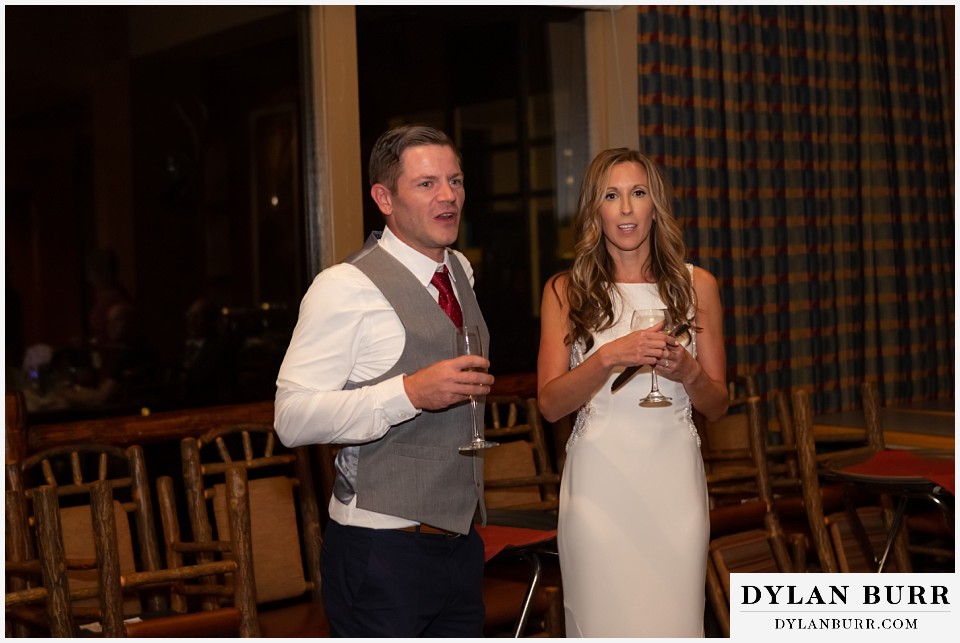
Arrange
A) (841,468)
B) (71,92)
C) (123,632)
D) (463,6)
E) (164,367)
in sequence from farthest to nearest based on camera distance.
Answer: (71,92)
(164,367)
(463,6)
(841,468)
(123,632)

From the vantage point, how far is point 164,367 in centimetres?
685

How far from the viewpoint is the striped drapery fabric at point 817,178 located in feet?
16.8

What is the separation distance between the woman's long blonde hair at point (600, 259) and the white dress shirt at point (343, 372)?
0.65 meters

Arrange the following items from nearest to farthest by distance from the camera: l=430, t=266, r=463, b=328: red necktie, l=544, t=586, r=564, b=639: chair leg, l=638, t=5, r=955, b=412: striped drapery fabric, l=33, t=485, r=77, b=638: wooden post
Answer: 1. l=430, t=266, r=463, b=328: red necktie
2. l=33, t=485, r=77, b=638: wooden post
3. l=544, t=586, r=564, b=639: chair leg
4. l=638, t=5, r=955, b=412: striped drapery fabric

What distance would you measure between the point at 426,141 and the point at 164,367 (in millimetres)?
5192

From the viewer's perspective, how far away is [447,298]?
84.7 inches

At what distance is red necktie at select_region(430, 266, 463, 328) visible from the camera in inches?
84.2

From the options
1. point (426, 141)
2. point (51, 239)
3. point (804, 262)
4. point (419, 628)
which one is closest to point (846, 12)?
point (804, 262)

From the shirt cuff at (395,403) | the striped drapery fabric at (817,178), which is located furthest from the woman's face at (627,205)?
the striped drapery fabric at (817,178)

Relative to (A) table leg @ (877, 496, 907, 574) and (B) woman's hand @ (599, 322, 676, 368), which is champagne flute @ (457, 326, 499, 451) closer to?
(B) woman's hand @ (599, 322, 676, 368)

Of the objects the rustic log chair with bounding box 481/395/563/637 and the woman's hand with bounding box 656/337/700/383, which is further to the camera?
the rustic log chair with bounding box 481/395/563/637

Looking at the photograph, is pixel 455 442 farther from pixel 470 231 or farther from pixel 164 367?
pixel 164 367

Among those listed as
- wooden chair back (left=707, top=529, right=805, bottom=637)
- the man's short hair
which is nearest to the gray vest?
the man's short hair

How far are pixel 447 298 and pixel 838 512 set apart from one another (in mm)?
2878
